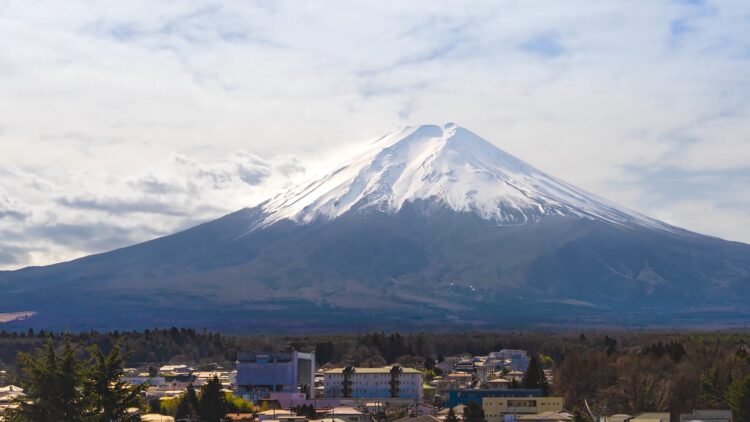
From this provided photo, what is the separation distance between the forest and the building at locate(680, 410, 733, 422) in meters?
0.41

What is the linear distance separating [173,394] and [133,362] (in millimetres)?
36601

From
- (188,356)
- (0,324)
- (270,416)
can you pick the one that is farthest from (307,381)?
(0,324)

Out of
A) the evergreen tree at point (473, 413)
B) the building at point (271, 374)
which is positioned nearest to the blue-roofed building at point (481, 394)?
the evergreen tree at point (473, 413)

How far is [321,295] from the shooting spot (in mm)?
194500

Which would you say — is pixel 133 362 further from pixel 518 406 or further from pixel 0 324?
pixel 0 324

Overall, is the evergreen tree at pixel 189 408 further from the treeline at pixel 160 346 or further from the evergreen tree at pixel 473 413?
the treeline at pixel 160 346

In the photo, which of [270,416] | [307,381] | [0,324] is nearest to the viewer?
[270,416]

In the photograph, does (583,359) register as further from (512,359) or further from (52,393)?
(52,393)

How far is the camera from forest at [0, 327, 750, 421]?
63.4 meters

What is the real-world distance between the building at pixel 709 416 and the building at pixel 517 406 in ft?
36.9

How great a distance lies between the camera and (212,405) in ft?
200

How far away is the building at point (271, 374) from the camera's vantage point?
272 ft

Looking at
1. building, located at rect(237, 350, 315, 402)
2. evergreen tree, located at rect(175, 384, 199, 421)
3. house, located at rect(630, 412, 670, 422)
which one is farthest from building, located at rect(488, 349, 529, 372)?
house, located at rect(630, 412, 670, 422)

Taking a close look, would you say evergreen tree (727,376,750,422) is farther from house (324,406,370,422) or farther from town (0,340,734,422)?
house (324,406,370,422)
